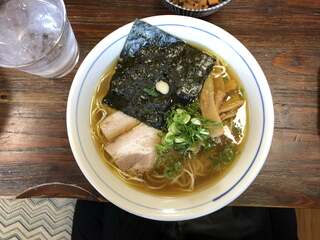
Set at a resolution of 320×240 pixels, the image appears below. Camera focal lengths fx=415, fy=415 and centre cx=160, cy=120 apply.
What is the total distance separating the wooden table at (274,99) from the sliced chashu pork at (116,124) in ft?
0.44

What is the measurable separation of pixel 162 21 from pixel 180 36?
0.29 ft

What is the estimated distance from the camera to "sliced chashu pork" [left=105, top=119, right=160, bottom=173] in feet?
4.22

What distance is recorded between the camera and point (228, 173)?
4.13ft

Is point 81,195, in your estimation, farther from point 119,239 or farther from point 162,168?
point 119,239

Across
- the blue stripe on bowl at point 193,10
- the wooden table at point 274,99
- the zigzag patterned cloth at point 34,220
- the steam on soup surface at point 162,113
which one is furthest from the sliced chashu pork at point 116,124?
the zigzag patterned cloth at point 34,220

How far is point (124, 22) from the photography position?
54.7 inches

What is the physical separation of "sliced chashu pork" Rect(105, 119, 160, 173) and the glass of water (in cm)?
29

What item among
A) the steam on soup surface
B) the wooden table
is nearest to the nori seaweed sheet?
the steam on soup surface

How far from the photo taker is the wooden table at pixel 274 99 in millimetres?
1307

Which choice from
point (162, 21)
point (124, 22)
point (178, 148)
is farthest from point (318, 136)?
point (124, 22)

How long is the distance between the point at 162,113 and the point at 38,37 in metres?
0.46

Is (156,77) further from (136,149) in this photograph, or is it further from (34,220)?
(34,220)

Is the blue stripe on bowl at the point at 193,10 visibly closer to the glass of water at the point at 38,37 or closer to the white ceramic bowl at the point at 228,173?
the white ceramic bowl at the point at 228,173

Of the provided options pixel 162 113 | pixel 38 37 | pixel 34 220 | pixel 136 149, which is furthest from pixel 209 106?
pixel 34 220
